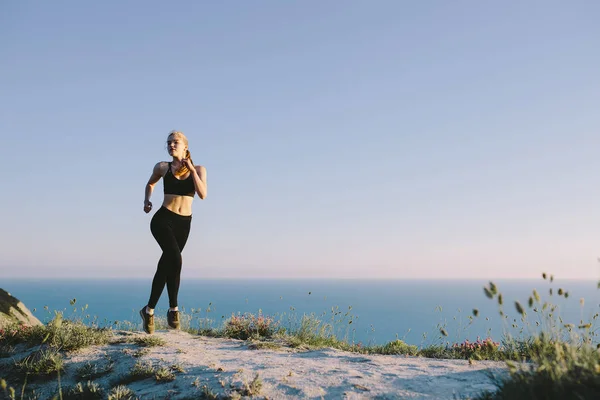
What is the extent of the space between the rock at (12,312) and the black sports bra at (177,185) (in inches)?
169

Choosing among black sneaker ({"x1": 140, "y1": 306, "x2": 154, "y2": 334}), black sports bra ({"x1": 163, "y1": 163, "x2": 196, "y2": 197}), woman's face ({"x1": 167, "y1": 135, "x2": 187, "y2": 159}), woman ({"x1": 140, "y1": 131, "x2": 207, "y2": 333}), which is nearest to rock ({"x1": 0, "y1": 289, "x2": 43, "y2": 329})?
black sneaker ({"x1": 140, "y1": 306, "x2": 154, "y2": 334})

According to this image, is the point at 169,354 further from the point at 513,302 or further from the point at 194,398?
the point at 513,302

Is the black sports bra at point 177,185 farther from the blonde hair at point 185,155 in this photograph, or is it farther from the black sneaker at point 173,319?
the black sneaker at point 173,319

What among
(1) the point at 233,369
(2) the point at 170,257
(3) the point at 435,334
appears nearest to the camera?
(1) the point at 233,369

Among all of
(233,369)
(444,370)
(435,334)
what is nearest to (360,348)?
(435,334)

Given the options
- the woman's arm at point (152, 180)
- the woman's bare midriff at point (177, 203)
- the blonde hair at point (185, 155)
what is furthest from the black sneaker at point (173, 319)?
the blonde hair at point (185, 155)

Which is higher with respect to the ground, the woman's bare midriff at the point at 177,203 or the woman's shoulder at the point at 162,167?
the woman's shoulder at the point at 162,167

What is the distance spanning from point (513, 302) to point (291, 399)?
2285 mm

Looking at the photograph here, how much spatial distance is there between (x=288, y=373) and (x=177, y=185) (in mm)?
3628

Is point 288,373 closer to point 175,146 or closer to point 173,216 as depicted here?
point 173,216

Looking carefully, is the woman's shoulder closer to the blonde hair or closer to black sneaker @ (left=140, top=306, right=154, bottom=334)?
the blonde hair

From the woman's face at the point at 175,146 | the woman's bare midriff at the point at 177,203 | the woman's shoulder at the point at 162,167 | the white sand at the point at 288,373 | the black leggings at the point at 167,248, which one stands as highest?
the woman's face at the point at 175,146

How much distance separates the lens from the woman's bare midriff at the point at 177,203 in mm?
7340

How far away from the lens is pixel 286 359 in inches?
252
